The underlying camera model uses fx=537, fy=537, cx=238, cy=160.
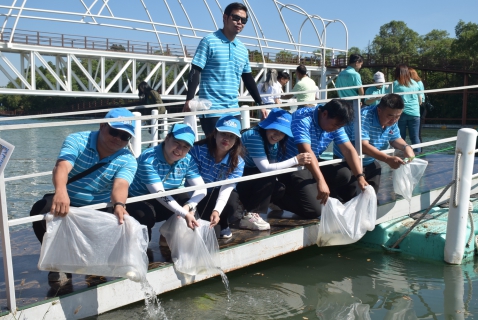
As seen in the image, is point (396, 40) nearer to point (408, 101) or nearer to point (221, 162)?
point (408, 101)

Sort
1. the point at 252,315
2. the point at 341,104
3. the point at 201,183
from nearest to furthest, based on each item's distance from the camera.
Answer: the point at 252,315 < the point at 201,183 < the point at 341,104

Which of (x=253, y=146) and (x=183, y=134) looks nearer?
(x=183, y=134)

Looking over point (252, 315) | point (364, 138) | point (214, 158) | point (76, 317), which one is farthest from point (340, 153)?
Answer: point (76, 317)

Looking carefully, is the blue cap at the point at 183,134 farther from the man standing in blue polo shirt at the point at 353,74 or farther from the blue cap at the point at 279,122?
the man standing in blue polo shirt at the point at 353,74

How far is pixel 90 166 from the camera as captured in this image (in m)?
3.37

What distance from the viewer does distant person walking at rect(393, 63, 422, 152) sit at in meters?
7.49

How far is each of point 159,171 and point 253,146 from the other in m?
0.94

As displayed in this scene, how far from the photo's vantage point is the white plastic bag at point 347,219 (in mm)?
4422

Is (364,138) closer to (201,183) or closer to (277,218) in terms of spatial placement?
(277,218)

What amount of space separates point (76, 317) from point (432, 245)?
10.4ft

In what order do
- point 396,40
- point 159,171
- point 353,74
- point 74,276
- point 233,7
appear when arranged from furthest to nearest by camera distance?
point 396,40, point 353,74, point 233,7, point 159,171, point 74,276

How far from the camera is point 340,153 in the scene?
16.4 feet

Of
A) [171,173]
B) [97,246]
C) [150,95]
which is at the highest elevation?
[150,95]

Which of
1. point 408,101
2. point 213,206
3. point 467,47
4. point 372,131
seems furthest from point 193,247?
point 467,47
